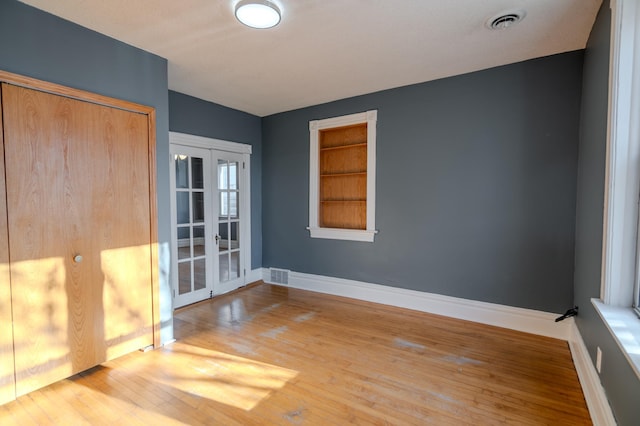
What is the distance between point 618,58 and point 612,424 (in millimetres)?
1950

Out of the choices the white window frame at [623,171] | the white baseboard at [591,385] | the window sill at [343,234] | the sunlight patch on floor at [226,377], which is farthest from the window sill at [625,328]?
the window sill at [343,234]

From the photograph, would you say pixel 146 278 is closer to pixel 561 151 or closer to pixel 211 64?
pixel 211 64

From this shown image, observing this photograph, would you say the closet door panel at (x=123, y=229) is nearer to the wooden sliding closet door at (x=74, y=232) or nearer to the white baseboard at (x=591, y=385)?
the wooden sliding closet door at (x=74, y=232)

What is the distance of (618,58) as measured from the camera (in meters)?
1.73

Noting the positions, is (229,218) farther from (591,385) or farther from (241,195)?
(591,385)

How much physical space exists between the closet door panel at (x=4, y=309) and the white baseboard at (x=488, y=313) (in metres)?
3.17

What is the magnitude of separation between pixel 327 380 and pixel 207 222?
267 cm

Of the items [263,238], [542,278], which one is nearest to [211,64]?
[263,238]

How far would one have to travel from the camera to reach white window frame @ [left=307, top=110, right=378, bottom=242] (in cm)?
395

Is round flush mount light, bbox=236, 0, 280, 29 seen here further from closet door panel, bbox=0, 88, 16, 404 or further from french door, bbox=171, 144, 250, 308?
french door, bbox=171, 144, 250, 308

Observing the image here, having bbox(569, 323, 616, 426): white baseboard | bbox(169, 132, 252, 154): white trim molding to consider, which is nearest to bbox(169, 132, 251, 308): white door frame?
bbox(169, 132, 252, 154): white trim molding

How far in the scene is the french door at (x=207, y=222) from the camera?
12.7ft

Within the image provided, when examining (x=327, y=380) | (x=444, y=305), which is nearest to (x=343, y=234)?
(x=444, y=305)

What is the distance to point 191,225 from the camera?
3.96 metres
